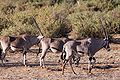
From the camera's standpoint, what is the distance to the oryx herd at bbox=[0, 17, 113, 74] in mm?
15125

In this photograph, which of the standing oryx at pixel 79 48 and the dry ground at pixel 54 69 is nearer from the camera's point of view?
the dry ground at pixel 54 69

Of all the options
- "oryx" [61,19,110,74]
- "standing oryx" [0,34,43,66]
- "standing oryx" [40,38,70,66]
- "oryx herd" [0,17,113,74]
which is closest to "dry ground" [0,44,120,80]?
"oryx herd" [0,17,113,74]

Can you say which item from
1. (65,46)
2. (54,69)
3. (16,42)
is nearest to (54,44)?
(54,69)

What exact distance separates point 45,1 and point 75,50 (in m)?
32.3

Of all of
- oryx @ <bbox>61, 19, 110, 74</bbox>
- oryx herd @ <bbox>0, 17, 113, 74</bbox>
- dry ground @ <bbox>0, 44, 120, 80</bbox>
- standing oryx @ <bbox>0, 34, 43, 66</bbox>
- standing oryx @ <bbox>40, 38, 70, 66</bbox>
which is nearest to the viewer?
dry ground @ <bbox>0, 44, 120, 80</bbox>

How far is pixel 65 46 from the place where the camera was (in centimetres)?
1516

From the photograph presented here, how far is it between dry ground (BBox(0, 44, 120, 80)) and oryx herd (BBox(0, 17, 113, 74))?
1.22 feet

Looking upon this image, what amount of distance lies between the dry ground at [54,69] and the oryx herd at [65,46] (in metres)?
0.37

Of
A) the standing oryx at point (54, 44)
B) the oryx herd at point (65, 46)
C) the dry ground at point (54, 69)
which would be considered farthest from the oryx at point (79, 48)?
the standing oryx at point (54, 44)

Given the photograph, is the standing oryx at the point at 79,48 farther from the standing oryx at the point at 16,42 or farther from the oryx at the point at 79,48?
the standing oryx at the point at 16,42

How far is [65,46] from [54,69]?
1.25 meters

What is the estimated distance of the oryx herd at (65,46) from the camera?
15125 millimetres

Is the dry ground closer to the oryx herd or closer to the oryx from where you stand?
the oryx herd

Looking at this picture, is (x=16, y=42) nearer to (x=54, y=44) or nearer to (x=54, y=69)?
(x=54, y=44)
